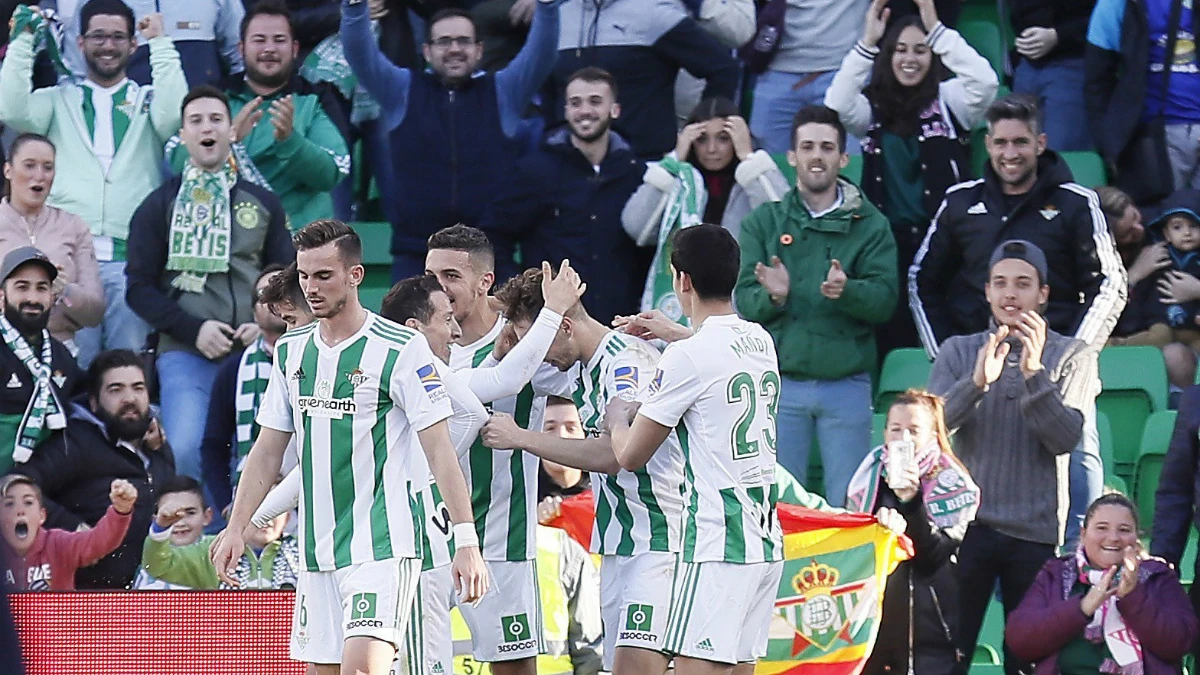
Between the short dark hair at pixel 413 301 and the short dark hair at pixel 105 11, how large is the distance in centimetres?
470

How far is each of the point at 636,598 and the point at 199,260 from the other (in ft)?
14.1

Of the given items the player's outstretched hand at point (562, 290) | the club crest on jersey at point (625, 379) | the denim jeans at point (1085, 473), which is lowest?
the denim jeans at point (1085, 473)

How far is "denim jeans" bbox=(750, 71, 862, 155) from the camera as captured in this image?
11.7 m

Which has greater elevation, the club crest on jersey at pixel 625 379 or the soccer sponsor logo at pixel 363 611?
the club crest on jersey at pixel 625 379

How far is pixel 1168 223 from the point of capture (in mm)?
10672

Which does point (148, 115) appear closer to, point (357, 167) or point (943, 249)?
point (357, 167)

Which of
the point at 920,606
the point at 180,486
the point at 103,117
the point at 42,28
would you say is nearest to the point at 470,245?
the point at 180,486

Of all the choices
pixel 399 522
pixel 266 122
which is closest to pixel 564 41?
pixel 266 122

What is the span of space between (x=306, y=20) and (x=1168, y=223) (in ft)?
17.4

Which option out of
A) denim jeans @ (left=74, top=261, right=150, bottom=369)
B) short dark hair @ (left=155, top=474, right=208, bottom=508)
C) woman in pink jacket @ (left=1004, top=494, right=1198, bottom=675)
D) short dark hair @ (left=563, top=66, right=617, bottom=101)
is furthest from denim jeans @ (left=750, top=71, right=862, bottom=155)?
short dark hair @ (left=155, top=474, right=208, bottom=508)

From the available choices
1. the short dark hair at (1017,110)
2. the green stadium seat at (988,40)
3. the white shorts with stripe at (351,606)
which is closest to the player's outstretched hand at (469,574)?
the white shorts with stripe at (351,606)

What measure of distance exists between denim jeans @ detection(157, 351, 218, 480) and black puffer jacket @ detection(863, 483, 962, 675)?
3816 mm

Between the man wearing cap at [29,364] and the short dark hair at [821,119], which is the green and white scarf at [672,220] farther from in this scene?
the man wearing cap at [29,364]

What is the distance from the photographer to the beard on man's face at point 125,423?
9.85 m
